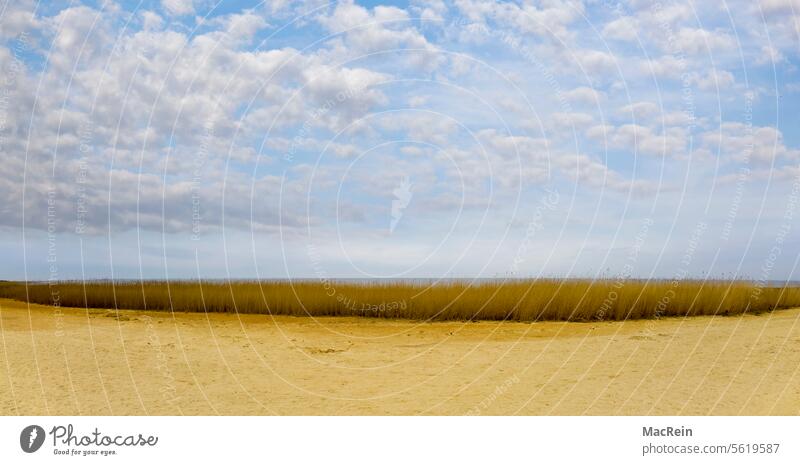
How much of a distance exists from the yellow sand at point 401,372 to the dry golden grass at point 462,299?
2713 millimetres

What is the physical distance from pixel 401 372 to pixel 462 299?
748 centimetres

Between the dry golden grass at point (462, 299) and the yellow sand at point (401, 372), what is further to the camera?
the dry golden grass at point (462, 299)

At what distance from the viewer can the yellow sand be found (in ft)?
25.9

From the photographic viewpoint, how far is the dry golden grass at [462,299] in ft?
55.0
